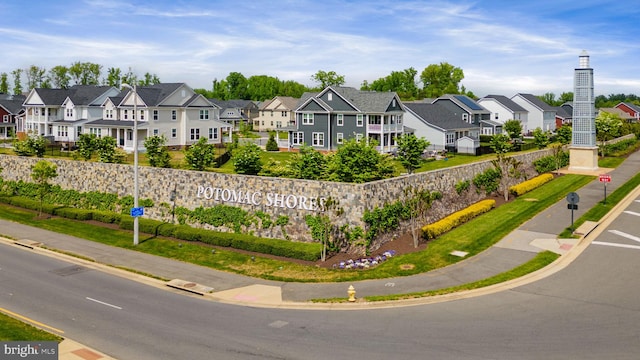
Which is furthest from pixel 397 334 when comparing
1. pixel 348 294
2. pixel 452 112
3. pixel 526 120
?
pixel 526 120

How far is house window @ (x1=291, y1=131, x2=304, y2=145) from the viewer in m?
73.7

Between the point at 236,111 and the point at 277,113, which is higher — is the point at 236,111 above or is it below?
above

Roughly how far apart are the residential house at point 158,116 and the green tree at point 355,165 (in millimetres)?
40268

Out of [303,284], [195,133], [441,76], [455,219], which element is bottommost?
[303,284]

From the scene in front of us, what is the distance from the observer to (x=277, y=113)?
121625 mm

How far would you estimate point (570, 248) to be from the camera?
93.2 ft

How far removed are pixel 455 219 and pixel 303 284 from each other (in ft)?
42.3

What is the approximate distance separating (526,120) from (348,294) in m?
92.3

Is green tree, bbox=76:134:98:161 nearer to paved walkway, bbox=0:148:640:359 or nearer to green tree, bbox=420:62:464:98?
paved walkway, bbox=0:148:640:359

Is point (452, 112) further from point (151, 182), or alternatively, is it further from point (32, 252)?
point (32, 252)

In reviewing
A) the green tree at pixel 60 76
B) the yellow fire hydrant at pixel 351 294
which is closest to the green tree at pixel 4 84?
the green tree at pixel 60 76

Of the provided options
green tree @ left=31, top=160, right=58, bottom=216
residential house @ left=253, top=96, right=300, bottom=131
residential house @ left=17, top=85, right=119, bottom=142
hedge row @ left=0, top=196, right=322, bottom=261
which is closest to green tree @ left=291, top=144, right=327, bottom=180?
hedge row @ left=0, top=196, right=322, bottom=261

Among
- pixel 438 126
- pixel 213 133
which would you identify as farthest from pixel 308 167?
pixel 213 133

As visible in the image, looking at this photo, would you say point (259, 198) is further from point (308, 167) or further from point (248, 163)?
point (248, 163)
